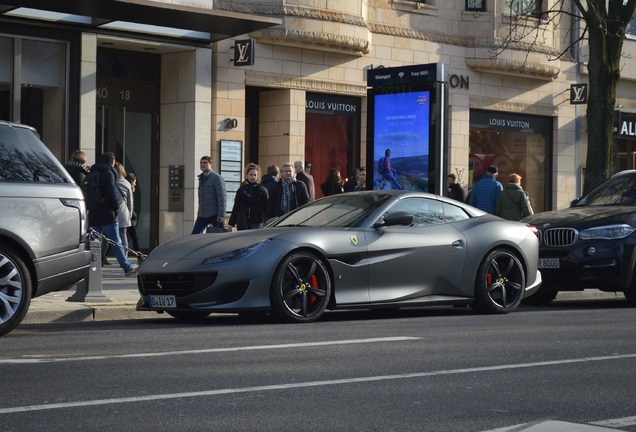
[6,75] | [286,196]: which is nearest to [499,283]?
[286,196]

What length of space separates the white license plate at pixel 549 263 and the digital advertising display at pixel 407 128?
311 centimetres

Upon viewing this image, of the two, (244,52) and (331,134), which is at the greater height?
(244,52)

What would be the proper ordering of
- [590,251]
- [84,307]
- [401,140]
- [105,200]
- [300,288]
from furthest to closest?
[401,140], [105,200], [590,251], [84,307], [300,288]

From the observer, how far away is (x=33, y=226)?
10586 mm

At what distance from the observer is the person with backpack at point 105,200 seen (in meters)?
16.9

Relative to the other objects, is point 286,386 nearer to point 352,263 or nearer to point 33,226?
point 33,226

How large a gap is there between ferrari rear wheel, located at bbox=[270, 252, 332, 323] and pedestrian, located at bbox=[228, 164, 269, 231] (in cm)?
752

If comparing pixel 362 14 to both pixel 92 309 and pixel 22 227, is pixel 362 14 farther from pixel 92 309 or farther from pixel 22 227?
pixel 22 227

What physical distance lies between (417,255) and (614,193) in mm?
4648

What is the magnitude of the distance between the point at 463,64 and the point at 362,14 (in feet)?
12.6

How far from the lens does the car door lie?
12742mm

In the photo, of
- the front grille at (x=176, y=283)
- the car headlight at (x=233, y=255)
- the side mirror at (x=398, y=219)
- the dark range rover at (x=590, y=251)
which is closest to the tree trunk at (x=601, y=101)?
the dark range rover at (x=590, y=251)

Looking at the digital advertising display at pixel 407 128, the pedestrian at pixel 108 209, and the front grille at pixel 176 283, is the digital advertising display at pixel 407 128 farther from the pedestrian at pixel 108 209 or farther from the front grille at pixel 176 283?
the front grille at pixel 176 283

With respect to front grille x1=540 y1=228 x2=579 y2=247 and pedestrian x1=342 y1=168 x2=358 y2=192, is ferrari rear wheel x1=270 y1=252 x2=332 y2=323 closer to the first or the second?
front grille x1=540 y1=228 x2=579 y2=247
